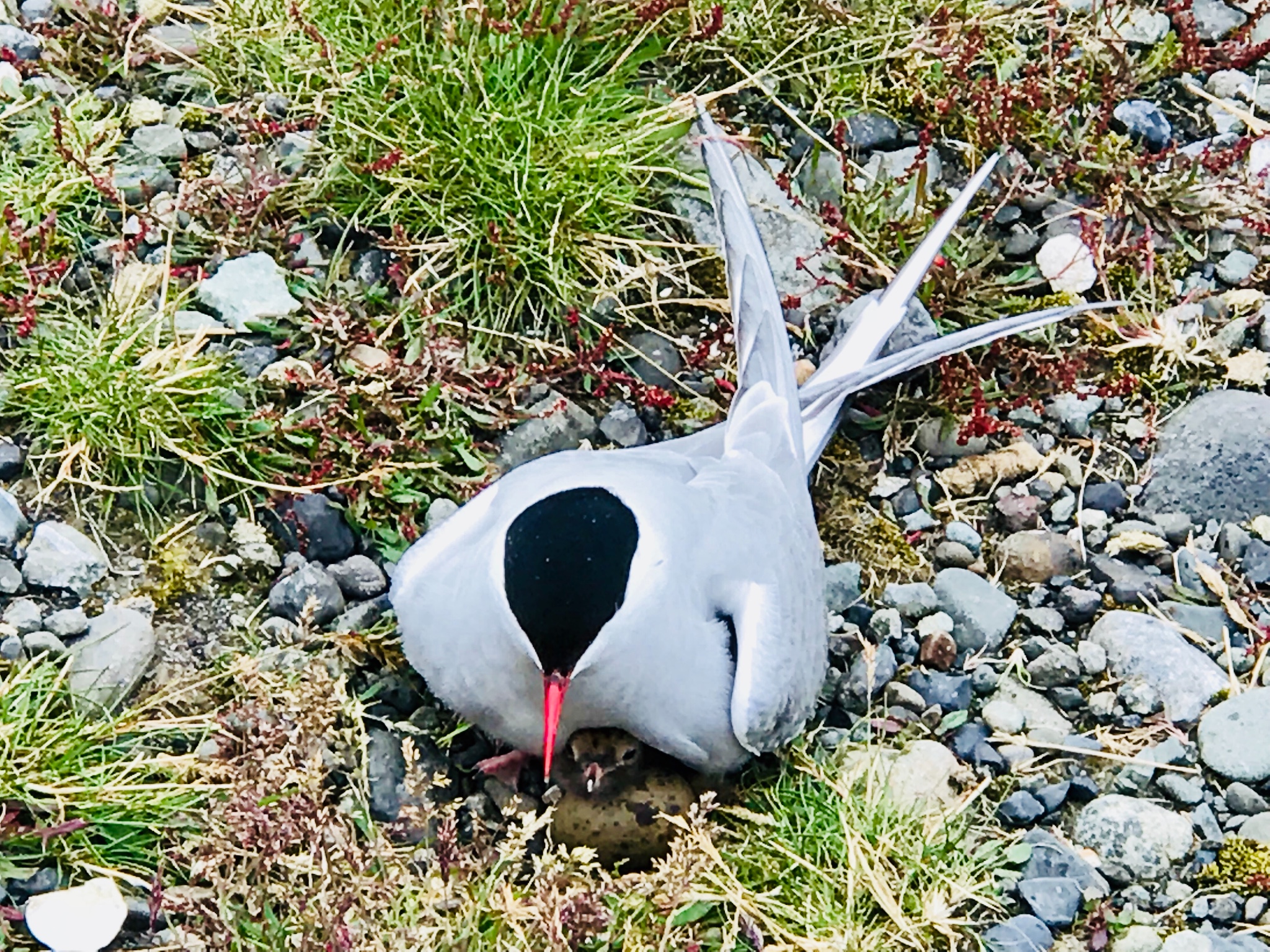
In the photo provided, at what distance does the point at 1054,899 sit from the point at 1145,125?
8.92ft

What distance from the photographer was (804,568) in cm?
417

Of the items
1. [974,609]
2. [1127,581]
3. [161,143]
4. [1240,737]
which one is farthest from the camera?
[161,143]

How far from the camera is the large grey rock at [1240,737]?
4.23 metres

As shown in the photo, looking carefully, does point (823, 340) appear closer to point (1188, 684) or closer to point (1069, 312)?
point (1069, 312)

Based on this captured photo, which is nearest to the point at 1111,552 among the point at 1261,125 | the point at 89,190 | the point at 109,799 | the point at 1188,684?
the point at 1188,684

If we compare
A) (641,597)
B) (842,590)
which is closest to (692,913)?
(641,597)

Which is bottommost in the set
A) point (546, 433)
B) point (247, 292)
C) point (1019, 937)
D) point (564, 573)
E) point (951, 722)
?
point (1019, 937)

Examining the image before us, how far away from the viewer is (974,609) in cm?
455

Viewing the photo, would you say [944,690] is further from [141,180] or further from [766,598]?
[141,180]

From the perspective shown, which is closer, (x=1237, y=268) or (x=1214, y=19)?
(x=1237, y=268)

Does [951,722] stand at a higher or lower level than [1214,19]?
lower

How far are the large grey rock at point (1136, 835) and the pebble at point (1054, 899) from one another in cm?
14

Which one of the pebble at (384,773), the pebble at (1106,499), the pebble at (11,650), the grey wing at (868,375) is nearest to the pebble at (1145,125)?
the grey wing at (868,375)

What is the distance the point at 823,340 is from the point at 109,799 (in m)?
2.45
